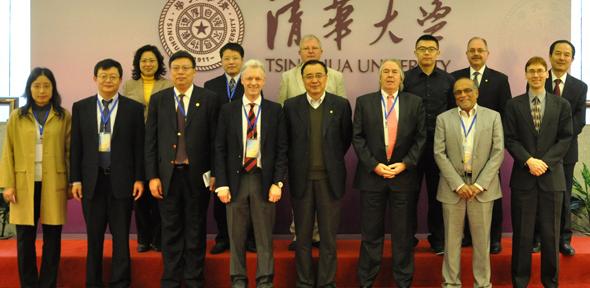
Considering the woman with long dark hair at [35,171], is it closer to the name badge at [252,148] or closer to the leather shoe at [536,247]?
the name badge at [252,148]

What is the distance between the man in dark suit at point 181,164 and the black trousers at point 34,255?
739mm

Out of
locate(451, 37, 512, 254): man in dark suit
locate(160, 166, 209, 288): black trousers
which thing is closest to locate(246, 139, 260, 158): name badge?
locate(160, 166, 209, 288): black trousers

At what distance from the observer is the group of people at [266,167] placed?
136 inches

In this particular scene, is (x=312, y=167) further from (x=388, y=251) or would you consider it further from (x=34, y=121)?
(x=34, y=121)

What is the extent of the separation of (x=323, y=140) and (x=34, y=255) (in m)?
2.05

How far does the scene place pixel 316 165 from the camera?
11.5 feet

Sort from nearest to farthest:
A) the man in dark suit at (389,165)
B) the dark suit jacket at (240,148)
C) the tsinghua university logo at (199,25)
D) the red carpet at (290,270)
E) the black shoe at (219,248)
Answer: the dark suit jacket at (240,148) → the man in dark suit at (389,165) → the red carpet at (290,270) → the black shoe at (219,248) → the tsinghua university logo at (199,25)

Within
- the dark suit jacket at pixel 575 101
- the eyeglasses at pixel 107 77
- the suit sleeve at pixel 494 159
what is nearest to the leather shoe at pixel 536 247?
the dark suit jacket at pixel 575 101

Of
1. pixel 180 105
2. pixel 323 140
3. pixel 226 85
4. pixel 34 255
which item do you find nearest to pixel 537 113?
pixel 323 140

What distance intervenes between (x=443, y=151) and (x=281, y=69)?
6.01 feet

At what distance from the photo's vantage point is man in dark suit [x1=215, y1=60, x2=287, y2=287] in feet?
11.2

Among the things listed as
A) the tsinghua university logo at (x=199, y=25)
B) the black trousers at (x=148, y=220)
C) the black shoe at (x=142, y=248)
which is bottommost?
the black shoe at (x=142, y=248)

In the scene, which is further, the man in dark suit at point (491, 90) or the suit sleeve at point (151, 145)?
the man in dark suit at point (491, 90)

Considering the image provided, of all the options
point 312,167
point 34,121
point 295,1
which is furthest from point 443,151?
point 34,121
